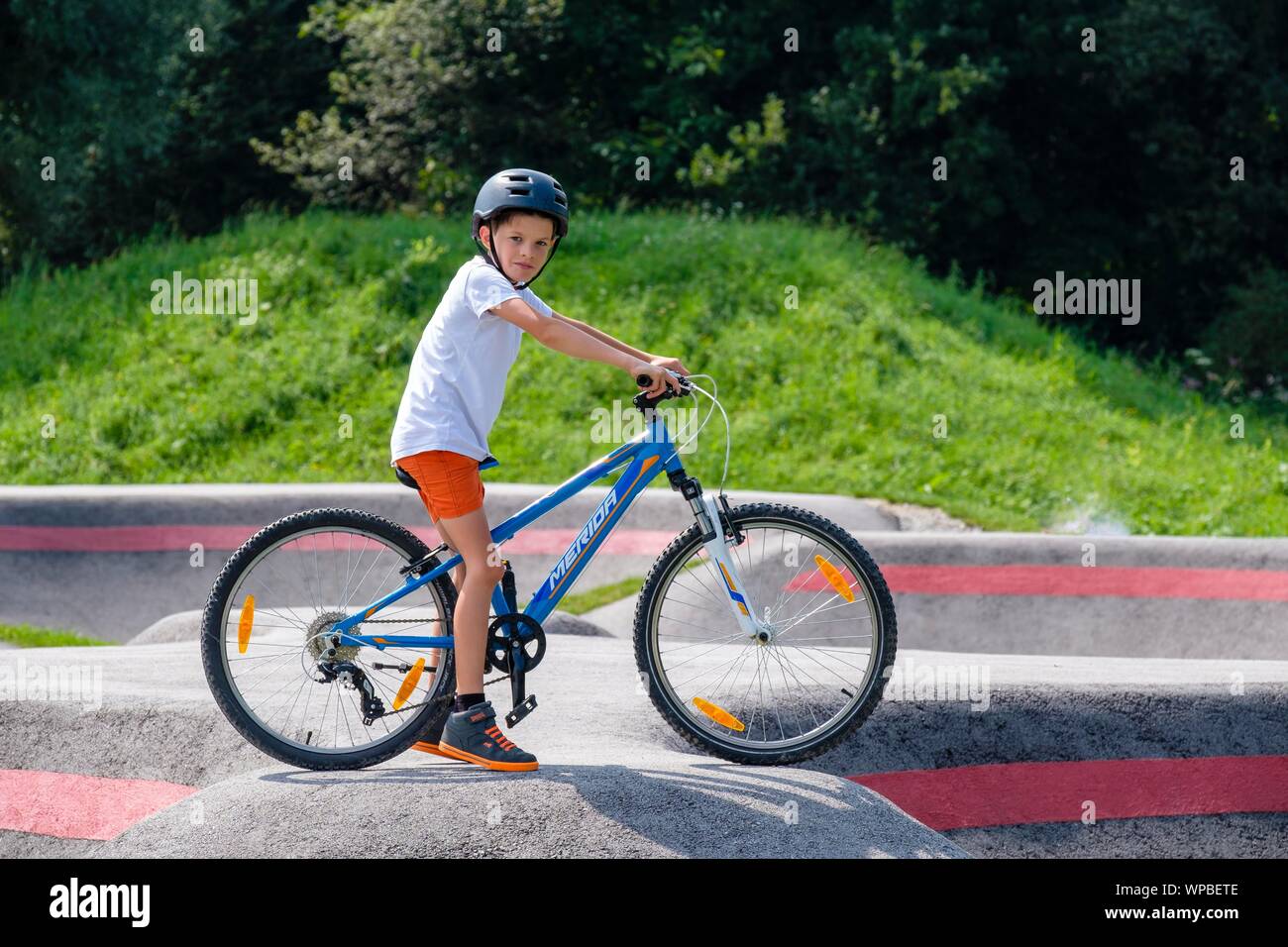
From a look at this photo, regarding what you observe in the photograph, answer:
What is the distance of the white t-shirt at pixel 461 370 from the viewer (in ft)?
14.0

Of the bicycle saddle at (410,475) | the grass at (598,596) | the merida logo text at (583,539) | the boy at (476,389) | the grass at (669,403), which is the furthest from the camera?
the grass at (669,403)

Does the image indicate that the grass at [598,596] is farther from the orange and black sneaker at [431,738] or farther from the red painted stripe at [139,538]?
the orange and black sneaker at [431,738]

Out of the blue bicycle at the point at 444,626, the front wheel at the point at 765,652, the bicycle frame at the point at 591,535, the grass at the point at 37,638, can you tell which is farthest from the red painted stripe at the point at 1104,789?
the grass at the point at 37,638

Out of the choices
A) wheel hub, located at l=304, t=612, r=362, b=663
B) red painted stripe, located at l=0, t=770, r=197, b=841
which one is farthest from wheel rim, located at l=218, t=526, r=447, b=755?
red painted stripe, located at l=0, t=770, r=197, b=841

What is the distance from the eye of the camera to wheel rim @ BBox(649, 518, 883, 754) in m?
4.55

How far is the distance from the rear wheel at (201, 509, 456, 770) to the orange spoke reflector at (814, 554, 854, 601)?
4.05ft

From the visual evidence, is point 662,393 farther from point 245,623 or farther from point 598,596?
point 598,596

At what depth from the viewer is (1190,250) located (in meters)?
19.7

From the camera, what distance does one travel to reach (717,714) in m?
4.65

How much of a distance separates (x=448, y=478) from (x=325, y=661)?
0.76 m

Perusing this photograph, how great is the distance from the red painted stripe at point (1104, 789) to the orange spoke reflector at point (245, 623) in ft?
8.32

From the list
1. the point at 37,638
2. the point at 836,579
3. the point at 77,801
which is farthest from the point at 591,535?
the point at 37,638

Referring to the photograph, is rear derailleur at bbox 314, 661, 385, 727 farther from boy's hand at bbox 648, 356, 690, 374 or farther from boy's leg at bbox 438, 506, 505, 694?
boy's hand at bbox 648, 356, 690, 374

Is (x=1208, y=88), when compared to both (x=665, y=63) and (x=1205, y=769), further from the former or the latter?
(x=1205, y=769)
